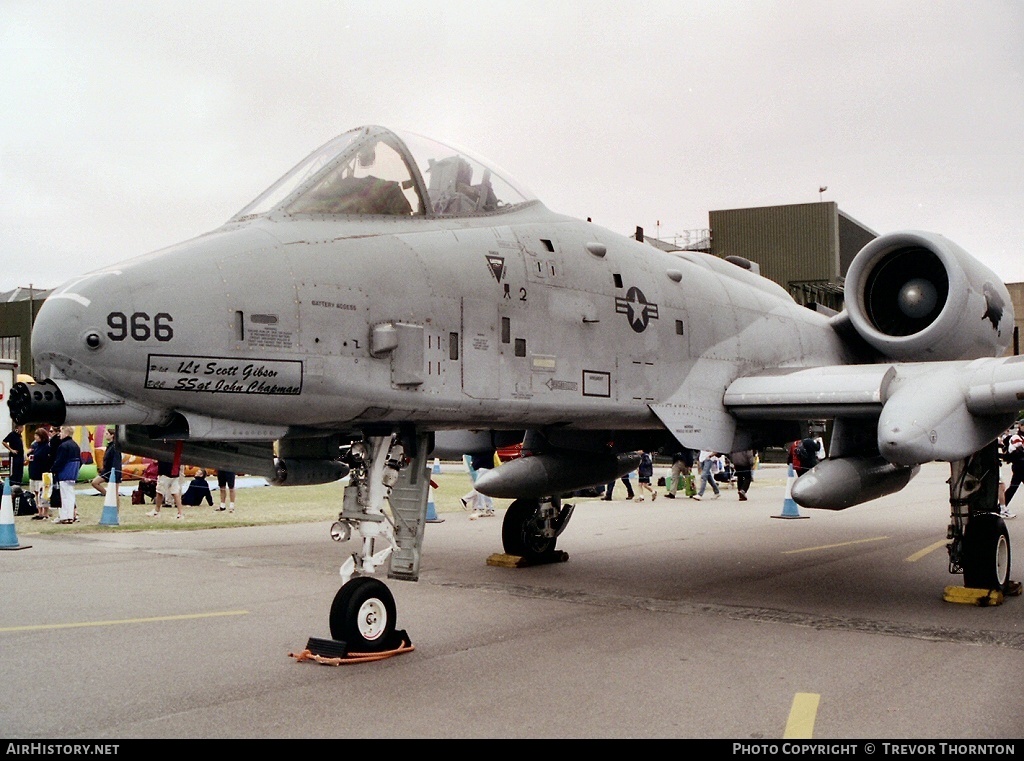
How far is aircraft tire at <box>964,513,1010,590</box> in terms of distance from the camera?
807cm

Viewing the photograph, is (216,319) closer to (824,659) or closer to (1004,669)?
(824,659)

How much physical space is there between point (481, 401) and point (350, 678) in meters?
1.98

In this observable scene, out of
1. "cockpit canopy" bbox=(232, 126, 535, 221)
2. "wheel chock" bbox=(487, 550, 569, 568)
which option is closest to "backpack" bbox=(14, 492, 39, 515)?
"wheel chock" bbox=(487, 550, 569, 568)

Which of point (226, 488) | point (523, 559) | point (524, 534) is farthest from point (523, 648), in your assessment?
point (226, 488)

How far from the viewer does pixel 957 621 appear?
7309 millimetres

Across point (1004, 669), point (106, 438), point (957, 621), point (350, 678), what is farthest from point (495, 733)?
Answer: point (106, 438)

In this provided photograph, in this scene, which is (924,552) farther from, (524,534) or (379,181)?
(379,181)

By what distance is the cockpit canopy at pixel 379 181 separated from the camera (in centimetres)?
599

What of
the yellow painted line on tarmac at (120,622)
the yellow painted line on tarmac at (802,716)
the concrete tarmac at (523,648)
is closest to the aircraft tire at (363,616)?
the concrete tarmac at (523,648)

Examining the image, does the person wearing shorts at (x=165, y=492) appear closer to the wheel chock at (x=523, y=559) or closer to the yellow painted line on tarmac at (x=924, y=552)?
the wheel chock at (x=523, y=559)

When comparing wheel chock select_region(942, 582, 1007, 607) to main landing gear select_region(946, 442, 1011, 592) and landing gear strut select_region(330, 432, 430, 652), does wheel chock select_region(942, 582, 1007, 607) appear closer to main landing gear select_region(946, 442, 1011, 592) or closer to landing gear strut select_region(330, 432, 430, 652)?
main landing gear select_region(946, 442, 1011, 592)

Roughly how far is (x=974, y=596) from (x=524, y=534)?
4.63 meters

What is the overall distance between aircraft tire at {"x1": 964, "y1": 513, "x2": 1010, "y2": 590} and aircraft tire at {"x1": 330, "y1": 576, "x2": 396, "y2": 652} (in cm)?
529
